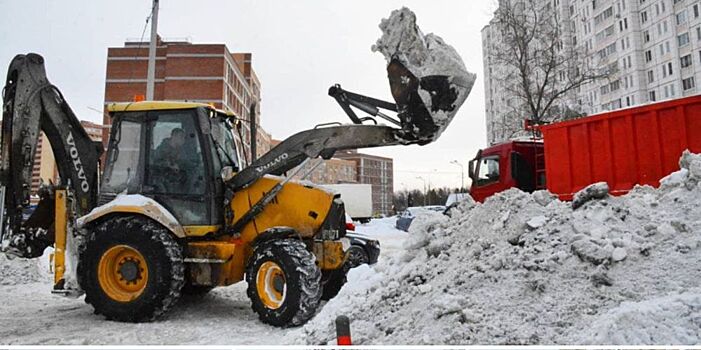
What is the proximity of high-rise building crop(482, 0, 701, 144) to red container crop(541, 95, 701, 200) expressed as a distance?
37.0 m

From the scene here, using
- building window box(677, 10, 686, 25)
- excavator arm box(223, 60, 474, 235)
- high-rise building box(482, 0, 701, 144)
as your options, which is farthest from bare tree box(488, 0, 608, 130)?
building window box(677, 10, 686, 25)

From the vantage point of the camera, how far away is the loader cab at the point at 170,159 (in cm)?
627

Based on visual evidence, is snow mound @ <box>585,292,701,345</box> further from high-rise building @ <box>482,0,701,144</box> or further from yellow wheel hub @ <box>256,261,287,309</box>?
high-rise building @ <box>482,0,701,144</box>

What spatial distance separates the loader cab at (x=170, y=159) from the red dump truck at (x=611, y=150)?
6765 mm

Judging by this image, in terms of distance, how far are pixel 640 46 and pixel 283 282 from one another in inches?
2398

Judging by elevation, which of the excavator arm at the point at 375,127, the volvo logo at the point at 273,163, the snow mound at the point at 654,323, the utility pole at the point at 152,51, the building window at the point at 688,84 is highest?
the building window at the point at 688,84

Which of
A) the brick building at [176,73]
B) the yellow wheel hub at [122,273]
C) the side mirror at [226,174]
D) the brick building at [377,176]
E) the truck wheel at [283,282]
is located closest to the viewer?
the truck wheel at [283,282]

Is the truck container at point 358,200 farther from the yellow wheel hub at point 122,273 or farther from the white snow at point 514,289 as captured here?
the yellow wheel hub at point 122,273

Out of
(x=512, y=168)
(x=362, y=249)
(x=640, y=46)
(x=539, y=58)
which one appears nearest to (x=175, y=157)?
(x=362, y=249)

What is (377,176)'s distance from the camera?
13838cm

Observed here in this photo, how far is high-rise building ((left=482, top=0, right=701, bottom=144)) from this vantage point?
1913 inches

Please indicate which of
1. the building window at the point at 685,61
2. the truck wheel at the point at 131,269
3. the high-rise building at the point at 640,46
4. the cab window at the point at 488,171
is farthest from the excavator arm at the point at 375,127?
the building window at the point at 685,61

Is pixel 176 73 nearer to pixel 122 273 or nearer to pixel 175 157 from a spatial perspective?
pixel 175 157

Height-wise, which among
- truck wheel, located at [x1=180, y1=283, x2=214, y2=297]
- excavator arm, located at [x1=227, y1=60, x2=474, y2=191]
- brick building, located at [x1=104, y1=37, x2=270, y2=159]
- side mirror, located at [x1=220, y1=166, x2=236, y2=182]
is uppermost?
brick building, located at [x1=104, y1=37, x2=270, y2=159]
